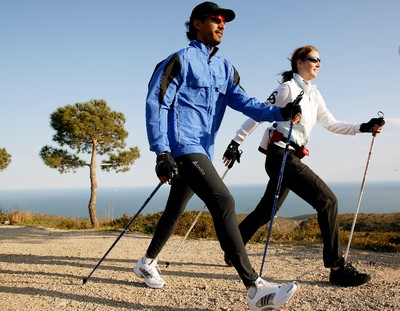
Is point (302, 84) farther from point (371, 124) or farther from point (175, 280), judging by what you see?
point (175, 280)

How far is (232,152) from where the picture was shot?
4.86 meters

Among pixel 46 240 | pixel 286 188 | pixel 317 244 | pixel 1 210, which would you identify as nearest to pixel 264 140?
pixel 286 188

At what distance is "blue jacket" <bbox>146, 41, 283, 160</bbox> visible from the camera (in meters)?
3.47

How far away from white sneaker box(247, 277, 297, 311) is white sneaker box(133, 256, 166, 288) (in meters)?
1.36

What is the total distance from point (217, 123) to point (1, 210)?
1549 cm

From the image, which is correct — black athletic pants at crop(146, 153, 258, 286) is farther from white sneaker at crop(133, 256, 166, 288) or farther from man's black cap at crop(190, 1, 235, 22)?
man's black cap at crop(190, 1, 235, 22)

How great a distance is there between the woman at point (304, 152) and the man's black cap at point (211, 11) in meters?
1.16

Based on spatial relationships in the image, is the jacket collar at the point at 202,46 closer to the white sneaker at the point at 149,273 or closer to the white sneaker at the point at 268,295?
the white sneaker at the point at 268,295

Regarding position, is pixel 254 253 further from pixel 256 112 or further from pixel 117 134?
pixel 117 134

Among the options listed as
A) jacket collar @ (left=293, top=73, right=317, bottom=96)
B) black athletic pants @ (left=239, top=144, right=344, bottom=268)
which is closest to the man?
black athletic pants @ (left=239, top=144, right=344, bottom=268)

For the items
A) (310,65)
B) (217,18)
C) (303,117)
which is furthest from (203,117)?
(310,65)

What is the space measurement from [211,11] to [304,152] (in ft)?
6.16

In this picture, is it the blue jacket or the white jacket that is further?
the white jacket

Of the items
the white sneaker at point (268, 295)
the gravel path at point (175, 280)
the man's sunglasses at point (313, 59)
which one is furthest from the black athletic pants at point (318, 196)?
the white sneaker at point (268, 295)
